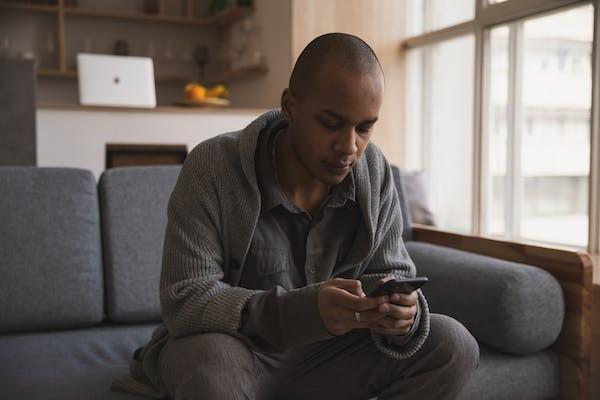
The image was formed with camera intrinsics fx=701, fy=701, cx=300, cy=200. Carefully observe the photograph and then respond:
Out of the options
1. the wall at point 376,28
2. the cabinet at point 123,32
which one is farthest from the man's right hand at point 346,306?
the cabinet at point 123,32

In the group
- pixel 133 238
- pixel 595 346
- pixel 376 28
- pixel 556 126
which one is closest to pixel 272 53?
pixel 376 28

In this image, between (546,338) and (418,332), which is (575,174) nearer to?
(546,338)

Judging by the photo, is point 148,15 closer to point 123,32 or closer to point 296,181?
point 123,32

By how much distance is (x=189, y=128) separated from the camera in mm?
3965

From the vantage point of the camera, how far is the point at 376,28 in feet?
14.8

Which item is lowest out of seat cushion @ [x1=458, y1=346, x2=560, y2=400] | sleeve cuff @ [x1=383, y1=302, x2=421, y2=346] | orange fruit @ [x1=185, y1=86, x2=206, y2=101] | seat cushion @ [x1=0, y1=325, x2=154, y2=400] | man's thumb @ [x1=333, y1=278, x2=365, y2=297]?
seat cushion @ [x1=458, y1=346, x2=560, y2=400]

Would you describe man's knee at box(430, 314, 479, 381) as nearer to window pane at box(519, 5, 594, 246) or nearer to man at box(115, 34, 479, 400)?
man at box(115, 34, 479, 400)

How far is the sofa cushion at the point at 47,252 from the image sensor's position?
1841mm

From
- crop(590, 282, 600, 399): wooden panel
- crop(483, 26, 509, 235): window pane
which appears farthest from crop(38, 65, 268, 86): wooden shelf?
crop(590, 282, 600, 399): wooden panel

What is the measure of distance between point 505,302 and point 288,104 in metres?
0.76

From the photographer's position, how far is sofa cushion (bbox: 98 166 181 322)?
1.95m

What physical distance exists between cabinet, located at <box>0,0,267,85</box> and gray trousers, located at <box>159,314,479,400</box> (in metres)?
4.55

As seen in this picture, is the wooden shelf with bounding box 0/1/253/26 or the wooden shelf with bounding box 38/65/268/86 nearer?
the wooden shelf with bounding box 38/65/268/86

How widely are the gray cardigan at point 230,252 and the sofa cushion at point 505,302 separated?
0.34 metres
